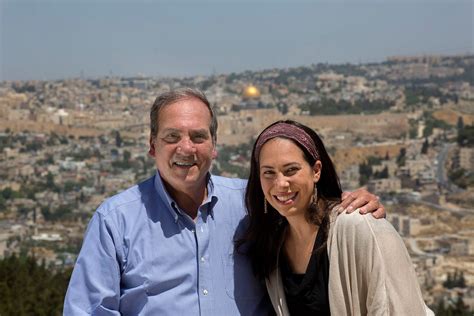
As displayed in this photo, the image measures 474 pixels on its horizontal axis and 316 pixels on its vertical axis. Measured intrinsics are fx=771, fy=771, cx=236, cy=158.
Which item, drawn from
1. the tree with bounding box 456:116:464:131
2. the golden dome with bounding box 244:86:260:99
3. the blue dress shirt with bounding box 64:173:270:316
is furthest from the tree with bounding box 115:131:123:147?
the blue dress shirt with bounding box 64:173:270:316

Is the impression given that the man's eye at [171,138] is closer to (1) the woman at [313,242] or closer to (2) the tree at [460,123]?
(1) the woman at [313,242]

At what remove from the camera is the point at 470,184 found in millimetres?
41594

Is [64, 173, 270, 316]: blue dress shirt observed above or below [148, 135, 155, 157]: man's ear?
below

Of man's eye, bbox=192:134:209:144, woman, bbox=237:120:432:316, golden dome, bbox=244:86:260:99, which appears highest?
man's eye, bbox=192:134:209:144

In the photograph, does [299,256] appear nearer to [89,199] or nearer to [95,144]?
[89,199]

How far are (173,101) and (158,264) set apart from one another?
0.46 metres

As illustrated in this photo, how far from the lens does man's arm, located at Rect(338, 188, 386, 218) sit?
1.94m

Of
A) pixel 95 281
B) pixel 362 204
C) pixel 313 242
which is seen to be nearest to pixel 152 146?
pixel 95 281

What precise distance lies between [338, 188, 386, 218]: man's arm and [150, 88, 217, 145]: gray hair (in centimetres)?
48

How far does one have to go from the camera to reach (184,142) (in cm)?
218

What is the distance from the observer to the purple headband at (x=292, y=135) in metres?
2.04

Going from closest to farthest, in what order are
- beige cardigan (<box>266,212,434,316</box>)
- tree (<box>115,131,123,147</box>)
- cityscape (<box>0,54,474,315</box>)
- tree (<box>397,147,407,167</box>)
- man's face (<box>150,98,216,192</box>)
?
beige cardigan (<box>266,212,434,316</box>) → man's face (<box>150,98,216,192</box>) → cityscape (<box>0,54,474,315</box>) → tree (<box>397,147,407,167</box>) → tree (<box>115,131,123,147</box>)

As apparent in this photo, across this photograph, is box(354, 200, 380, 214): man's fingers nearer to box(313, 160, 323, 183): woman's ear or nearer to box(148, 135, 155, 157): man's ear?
box(313, 160, 323, 183): woman's ear

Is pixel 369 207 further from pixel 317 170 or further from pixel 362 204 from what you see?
pixel 317 170
